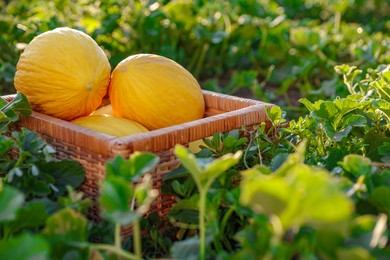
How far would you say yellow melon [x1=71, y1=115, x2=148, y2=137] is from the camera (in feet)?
5.17

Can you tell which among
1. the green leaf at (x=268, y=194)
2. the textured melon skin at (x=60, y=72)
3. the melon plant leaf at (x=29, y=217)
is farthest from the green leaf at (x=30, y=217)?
the textured melon skin at (x=60, y=72)

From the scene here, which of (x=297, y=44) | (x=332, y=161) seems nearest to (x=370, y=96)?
(x=332, y=161)

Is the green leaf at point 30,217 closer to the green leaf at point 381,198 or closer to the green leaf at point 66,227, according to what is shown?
the green leaf at point 66,227

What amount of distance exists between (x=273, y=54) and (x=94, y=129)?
222 cm

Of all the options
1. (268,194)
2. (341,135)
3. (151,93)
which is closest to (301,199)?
(268,194)

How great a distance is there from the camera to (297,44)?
133 inches

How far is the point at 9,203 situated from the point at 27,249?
0.36 feet

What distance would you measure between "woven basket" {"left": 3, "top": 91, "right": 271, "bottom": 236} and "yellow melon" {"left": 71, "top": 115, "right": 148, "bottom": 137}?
0.10 meters

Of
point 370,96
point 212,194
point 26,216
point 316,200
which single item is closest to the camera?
point 316,200

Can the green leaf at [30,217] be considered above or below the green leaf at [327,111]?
above

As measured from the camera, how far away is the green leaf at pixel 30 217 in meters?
1.14

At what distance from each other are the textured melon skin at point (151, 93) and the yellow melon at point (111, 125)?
1.7 inches

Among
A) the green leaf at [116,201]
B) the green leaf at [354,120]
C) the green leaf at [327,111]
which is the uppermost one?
the green leaf at [116,201]

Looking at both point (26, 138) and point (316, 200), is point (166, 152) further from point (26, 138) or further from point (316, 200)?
point (316, 200)
